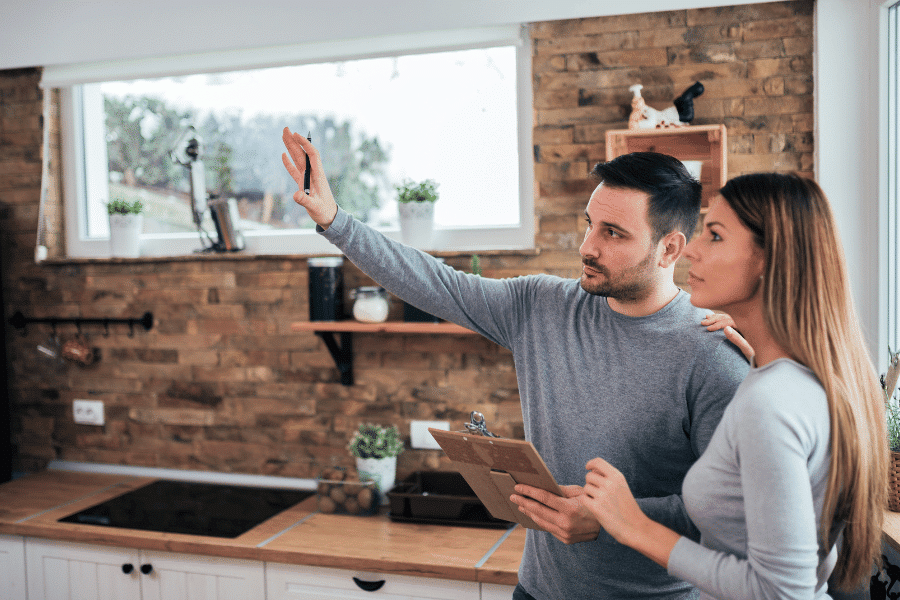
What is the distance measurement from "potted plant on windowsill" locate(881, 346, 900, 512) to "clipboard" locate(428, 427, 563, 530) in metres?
0.89

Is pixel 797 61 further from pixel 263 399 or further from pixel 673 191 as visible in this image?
pixel 263 399

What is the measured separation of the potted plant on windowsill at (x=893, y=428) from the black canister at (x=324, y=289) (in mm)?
1659

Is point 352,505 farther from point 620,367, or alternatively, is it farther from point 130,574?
point 620,367

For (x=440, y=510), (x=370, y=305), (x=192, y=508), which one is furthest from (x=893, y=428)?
(x=192, y=508)

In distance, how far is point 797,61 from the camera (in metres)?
2.20

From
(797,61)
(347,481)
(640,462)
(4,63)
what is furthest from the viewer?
(4,63)

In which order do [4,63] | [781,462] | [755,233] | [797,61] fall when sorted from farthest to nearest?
[4,63], [797,61], [755,233], [781,462]

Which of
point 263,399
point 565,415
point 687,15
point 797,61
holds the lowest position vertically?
point 263,399

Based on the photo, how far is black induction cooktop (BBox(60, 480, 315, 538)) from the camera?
2.35m

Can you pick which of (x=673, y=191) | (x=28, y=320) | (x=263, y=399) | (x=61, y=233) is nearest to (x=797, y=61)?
(x=673, y=191)

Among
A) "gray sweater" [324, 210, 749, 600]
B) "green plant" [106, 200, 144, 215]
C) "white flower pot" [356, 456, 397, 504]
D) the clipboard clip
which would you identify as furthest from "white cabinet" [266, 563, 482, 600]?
"green plant" [106, 200, 144, 215]

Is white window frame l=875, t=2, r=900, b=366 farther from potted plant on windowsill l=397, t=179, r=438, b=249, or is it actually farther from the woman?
potted plant on windowsill l=397, t=179, r=438, b=249

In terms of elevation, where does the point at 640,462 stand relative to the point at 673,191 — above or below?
below

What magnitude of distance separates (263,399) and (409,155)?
1.08 metres
